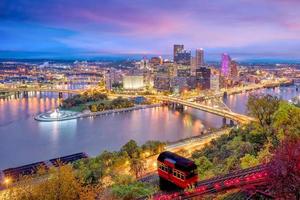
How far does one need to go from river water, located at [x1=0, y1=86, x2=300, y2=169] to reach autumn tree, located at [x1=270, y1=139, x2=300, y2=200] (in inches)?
263

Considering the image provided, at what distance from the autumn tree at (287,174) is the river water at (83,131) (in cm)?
668

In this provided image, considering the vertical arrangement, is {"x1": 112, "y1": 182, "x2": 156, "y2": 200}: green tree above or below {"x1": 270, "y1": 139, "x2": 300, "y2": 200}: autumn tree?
below

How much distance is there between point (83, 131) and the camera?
1100 cm

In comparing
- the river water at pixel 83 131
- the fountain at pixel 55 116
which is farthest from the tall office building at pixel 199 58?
the fountain at pixel 55 116

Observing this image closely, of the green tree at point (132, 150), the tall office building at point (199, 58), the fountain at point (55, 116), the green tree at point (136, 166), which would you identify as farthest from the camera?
the tall office building at point (199, 58)

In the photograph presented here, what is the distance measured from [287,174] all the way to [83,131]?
31.8 feet

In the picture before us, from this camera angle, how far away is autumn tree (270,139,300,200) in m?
1.81

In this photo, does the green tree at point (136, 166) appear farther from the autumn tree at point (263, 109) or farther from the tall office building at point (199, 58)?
the tall office building at point (199, 58)

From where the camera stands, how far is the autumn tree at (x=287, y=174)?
181cm

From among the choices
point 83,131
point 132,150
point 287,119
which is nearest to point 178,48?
point 83,131

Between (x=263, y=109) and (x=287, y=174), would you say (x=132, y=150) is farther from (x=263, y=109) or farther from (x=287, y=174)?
(x=287, y=174)

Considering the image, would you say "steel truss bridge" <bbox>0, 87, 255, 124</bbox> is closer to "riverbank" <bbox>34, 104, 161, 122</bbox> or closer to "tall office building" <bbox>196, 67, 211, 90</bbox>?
"riverbank" <bbox>34, 104, 161, 122</bbox>

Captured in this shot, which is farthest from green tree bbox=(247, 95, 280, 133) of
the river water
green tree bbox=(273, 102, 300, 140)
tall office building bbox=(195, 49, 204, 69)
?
tall office building bbox=(195, 49, 204, 69)

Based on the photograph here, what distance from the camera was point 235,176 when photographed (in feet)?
10.5
